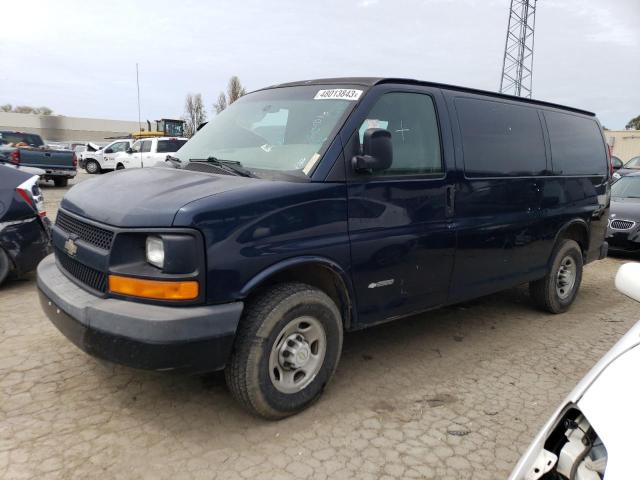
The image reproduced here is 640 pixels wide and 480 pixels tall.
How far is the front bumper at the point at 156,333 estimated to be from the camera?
2502 millimetres

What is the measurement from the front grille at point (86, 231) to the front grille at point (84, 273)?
0.15 meters

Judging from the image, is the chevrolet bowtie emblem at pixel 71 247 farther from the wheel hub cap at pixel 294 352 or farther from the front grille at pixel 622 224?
the front grille at pixel 622 224

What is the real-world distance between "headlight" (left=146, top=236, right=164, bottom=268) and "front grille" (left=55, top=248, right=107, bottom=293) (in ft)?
1.07

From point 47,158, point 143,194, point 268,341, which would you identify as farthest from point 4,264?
point 47,158

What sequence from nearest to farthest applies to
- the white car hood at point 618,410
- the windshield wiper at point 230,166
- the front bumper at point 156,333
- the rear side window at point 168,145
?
the white car hood at point 618,410
the front bumper at point 156,333
the windshield wiper at point 230,166
the rear side window at point 168,145

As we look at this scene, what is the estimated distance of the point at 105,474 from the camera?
2512mm

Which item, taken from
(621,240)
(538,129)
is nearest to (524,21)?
(621,240)

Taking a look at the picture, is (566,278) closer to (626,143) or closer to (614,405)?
(614,405)

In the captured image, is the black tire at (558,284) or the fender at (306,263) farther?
the black tire at (558,284)

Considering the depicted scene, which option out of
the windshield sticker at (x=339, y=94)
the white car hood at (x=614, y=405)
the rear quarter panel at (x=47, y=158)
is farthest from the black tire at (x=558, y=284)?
the rear quarter panel at (x=47, y=158)

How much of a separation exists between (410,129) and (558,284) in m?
2.88

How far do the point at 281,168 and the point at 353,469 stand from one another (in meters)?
1.82

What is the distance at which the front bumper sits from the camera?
2.50 m

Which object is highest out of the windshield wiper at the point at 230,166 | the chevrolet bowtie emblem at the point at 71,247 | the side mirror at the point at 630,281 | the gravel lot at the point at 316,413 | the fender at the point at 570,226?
the windshield wiper at the point at 230,166
